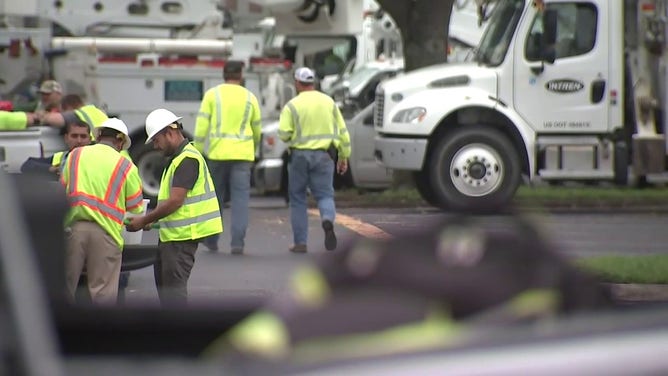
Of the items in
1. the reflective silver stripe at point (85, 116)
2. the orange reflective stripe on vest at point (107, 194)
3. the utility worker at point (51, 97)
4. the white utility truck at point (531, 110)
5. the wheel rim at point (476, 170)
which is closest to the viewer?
the orange reflective stripe on vest at point (107, 194)

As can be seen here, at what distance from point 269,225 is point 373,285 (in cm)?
1353

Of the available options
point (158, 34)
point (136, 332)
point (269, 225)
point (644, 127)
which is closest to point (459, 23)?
point (158, 34)

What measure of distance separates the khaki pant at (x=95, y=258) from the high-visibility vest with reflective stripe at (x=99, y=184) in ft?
0.15

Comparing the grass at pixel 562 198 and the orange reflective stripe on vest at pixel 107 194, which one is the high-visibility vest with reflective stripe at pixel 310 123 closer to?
the grass at pixel 562 198

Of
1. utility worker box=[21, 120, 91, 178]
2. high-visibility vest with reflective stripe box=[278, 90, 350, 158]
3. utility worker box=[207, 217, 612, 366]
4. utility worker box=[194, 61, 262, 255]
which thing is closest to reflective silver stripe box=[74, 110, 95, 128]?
utility worker box=[21, 120, 91, 178]

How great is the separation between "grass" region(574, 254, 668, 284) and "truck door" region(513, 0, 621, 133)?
5.79 metres

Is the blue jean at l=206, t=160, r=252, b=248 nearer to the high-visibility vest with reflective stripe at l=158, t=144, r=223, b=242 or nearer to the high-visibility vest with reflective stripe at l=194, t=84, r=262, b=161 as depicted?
the high-visibility vest with reflective stripe at l=194, t=84, r=262, b=161

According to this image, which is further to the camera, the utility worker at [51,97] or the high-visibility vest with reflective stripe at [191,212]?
the utility worker at [51,97]

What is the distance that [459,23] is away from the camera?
2897 centimetres

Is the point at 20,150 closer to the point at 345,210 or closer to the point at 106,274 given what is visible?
the point at 106,274

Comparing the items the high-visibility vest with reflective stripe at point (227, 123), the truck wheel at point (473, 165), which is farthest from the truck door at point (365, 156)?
the high-visibility vest with reflective stripe at point (227, 123)

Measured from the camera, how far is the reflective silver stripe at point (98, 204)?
8359mm

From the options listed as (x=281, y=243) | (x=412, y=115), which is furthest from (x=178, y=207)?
(x=412, y=115)

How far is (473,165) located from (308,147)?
14.4 ft
